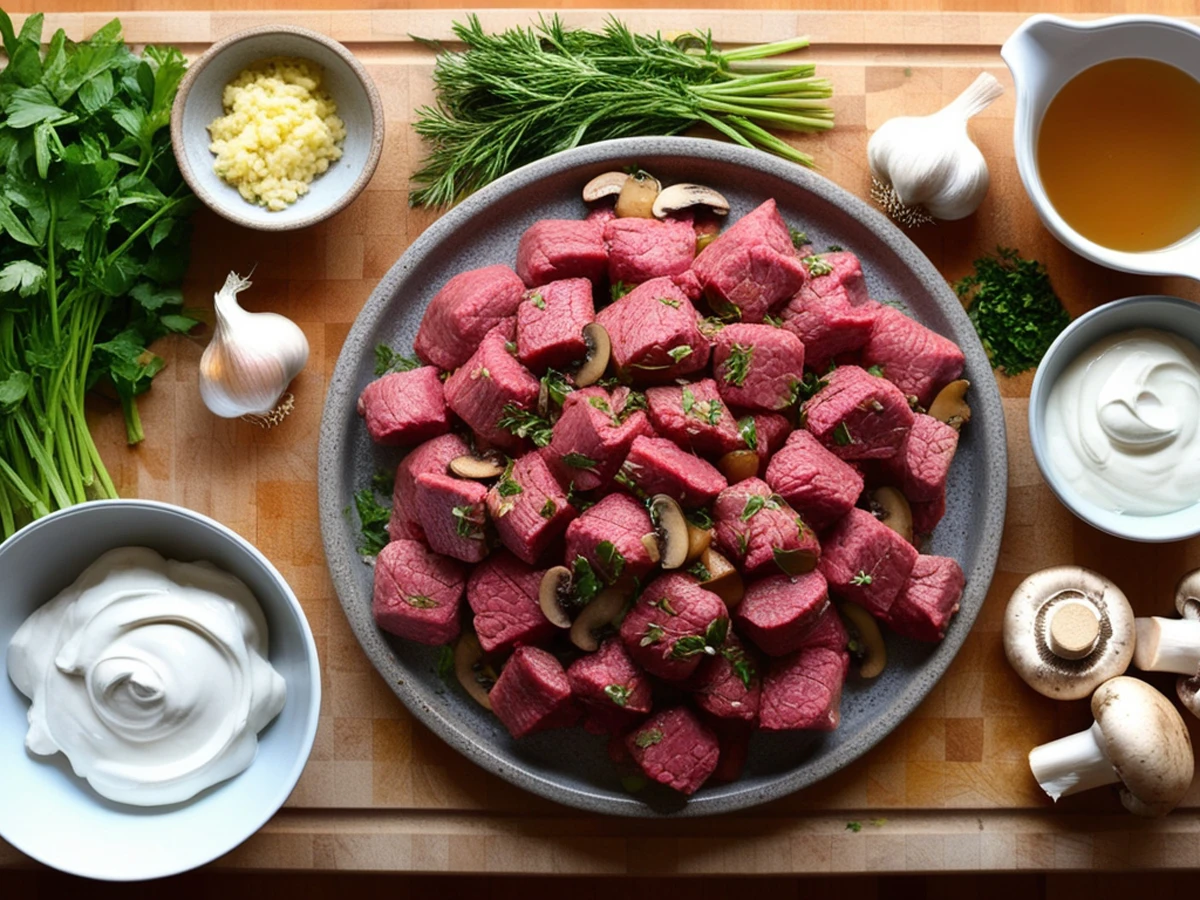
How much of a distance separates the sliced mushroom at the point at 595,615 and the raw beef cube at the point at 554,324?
62 cm

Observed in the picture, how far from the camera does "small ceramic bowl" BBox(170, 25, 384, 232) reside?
2.96 m

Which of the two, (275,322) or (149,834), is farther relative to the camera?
(275,322)

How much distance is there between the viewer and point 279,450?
314 centimetres

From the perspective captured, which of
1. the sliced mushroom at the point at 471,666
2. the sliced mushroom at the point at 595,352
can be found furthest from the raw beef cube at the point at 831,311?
the sliced mushroom at the point at 471,666

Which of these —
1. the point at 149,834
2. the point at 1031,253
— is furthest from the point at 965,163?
the point at 149,834

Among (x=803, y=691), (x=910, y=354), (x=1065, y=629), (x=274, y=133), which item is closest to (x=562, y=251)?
(x=274, y=133)

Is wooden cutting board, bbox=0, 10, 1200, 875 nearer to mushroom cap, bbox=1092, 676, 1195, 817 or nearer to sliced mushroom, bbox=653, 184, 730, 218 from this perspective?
mushroom cap, bbox=1092, 676, 1195, 817

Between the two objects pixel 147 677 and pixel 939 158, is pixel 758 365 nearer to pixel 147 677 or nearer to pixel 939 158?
pixel 939 158

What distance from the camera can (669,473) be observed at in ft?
8.80

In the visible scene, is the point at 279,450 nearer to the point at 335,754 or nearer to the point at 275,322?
the point at 275,322

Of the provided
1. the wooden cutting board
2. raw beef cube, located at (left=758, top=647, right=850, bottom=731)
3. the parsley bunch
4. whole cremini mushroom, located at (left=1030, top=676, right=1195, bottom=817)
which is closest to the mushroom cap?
whole cremini mushroom, located at (left=1030, top=676, right=1195, bottom=817)

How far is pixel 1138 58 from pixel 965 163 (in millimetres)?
522

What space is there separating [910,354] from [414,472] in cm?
137

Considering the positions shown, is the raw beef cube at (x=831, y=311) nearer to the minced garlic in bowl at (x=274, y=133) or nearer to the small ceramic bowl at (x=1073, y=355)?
the small ceramic bowl at (x=1073, y=355)
